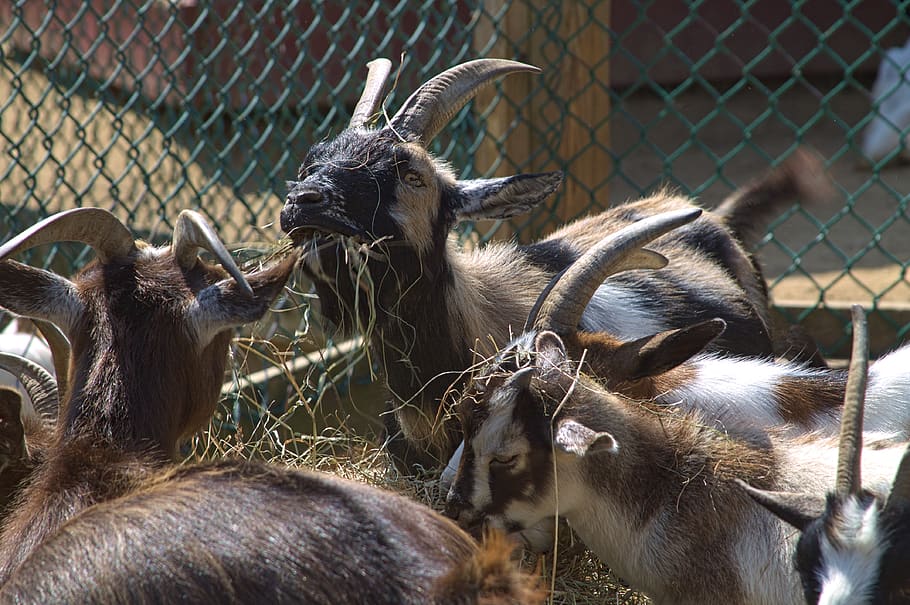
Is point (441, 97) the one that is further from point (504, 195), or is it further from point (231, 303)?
point (231, 303)

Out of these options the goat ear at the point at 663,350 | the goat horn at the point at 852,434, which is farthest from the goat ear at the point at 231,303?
the goat horn at the point at 852,434

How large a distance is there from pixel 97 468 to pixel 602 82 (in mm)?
3390

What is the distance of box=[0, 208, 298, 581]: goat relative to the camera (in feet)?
9.31

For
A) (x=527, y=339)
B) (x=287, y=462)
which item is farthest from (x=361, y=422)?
(x=527, y=339)

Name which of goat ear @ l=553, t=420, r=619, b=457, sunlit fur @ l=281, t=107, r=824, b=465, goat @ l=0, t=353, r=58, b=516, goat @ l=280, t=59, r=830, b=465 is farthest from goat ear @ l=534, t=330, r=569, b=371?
goat @ l=0, t=353, r=58, b=516

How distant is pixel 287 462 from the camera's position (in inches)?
155

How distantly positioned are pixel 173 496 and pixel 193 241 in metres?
0.90

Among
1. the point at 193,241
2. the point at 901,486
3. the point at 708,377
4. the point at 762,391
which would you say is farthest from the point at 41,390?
the point at 901,486

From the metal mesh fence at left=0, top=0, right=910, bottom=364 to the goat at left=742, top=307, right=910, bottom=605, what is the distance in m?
2.57

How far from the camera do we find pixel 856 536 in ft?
8.02

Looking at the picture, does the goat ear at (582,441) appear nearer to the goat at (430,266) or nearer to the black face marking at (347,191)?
the goat at (430,266)

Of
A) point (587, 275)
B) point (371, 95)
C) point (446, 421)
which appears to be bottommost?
point (446, 421)

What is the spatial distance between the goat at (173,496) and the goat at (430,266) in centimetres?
50

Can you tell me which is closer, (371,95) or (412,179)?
(412,179)
